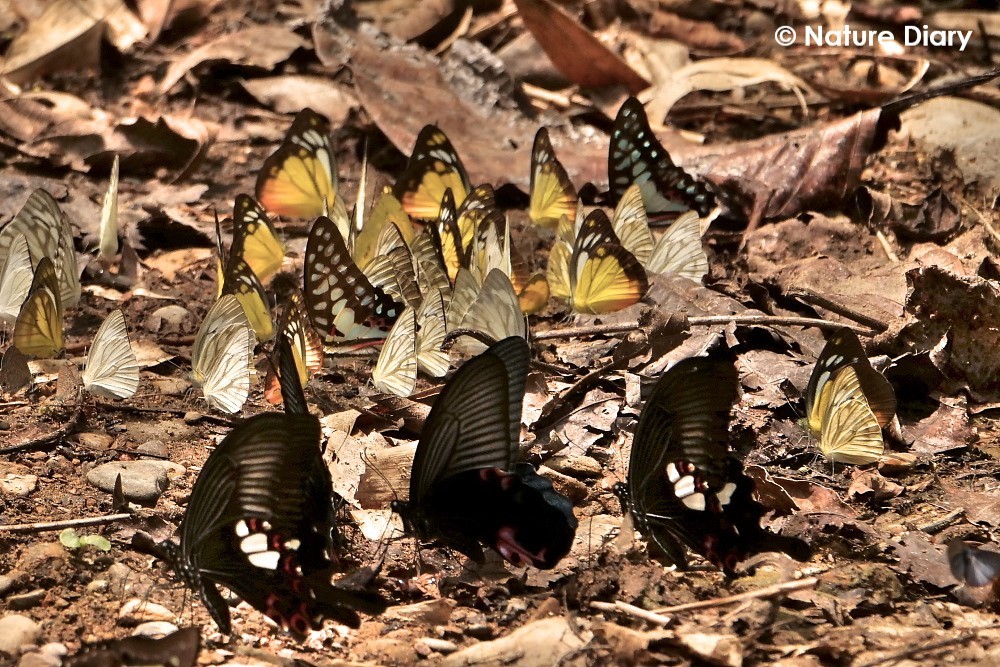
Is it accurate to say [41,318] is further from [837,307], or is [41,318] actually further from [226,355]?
[837,307]

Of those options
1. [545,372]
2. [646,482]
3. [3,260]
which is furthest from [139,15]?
[646,482]

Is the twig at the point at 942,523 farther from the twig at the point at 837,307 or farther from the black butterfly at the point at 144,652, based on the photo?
the black butterfly at the point at 144,652

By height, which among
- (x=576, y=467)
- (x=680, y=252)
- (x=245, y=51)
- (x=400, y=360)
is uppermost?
(x=245, y=51)

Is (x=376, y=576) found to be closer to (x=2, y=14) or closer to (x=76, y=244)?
(x=76, y=244)


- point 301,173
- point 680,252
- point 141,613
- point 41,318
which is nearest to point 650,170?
point 680,252

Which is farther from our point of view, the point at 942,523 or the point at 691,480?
the point at 942,523

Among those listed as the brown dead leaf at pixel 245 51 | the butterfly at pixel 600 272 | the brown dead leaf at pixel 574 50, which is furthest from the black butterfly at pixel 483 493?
the brown dead leaf at pixel 245 51

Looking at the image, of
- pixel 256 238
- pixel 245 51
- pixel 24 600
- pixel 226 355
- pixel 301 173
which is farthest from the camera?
pixel 245 51
